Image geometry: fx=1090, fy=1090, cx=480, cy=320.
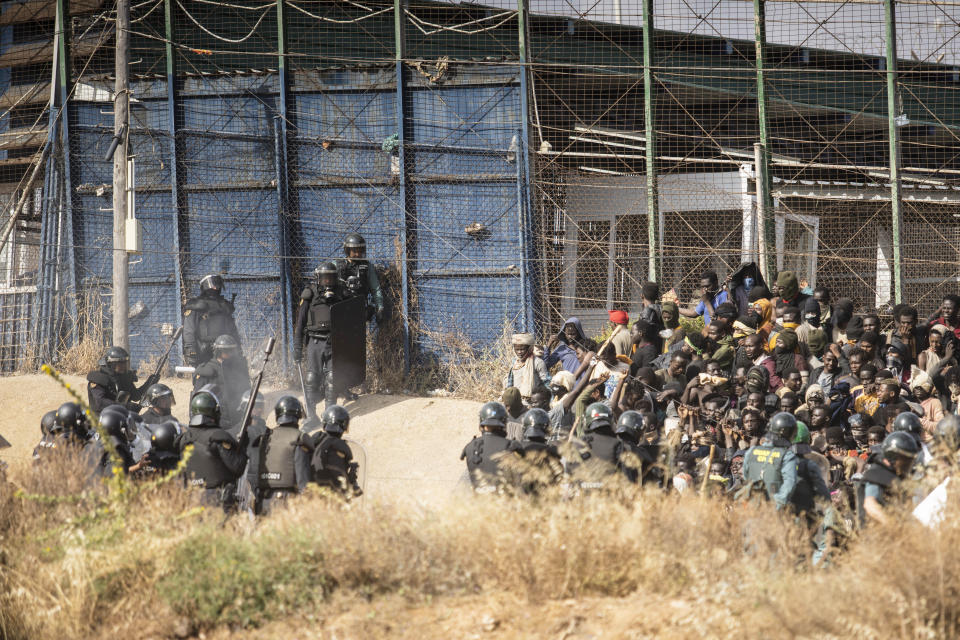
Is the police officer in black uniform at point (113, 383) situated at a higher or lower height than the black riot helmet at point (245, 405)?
higher

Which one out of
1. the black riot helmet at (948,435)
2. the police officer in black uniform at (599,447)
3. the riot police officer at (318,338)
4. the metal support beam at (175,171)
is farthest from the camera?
the metal support beam at (175,171)

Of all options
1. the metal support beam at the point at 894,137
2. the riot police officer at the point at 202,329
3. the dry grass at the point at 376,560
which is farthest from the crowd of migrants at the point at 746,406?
the riot police officer at the point at 202,329

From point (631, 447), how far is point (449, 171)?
30.0 feet

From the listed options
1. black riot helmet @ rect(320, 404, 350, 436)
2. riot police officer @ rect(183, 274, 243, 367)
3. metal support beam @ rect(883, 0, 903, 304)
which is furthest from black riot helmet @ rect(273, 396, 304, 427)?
metal support beam @ rect(883, 0, 903, 304)

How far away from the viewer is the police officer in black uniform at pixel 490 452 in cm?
886

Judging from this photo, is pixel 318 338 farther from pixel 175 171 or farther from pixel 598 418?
pixel 598 418

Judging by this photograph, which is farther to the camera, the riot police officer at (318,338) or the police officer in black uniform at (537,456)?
the riot police officer at (318,338)

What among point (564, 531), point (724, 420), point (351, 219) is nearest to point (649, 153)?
point (351, 219)

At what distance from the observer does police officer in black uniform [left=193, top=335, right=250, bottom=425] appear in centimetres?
1335

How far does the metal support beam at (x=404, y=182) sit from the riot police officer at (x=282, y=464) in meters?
7.35

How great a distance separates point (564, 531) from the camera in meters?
7.22

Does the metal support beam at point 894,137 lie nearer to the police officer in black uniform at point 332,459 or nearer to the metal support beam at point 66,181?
the police officer in black uniform at point 332,459

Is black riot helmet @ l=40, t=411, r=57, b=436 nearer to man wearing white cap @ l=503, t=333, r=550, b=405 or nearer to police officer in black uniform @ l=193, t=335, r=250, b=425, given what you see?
police officer in black uniform @ l=193, t=335, r=250, b=425

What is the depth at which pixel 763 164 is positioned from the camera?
1678 centimetres
